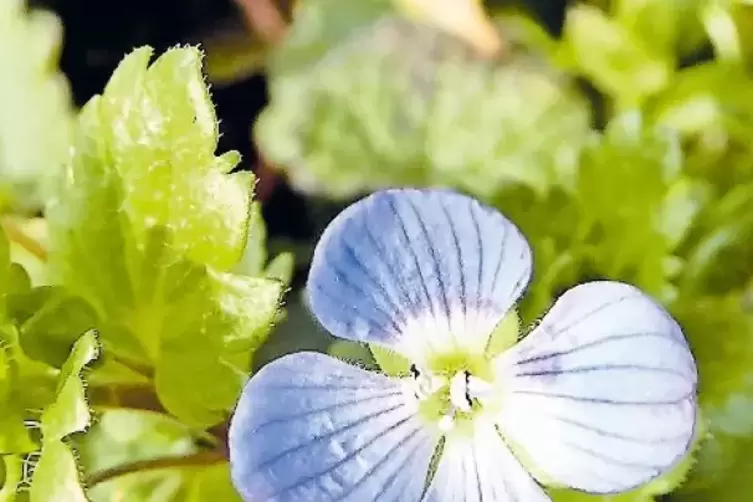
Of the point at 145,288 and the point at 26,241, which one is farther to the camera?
the point at 26,241

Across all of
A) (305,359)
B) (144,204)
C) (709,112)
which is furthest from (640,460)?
(709,112)

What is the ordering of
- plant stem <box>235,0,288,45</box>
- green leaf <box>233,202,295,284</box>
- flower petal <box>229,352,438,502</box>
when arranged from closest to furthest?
flower petal <box>229,352,438,502</box> → green leaf <box>233,202,295,284</box> → plant stem <box>235,0,288,45</box>

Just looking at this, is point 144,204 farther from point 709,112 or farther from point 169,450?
point 709,112

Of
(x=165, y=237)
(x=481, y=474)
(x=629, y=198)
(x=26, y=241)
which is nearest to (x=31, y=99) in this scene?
(x=26, y=241)

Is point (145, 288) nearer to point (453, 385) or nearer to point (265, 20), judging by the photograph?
point (453, 385)

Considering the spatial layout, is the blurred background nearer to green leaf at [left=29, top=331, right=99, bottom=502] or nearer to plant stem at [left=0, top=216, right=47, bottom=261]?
plant stem at [left=0, top=216, right=47, bottom=261]

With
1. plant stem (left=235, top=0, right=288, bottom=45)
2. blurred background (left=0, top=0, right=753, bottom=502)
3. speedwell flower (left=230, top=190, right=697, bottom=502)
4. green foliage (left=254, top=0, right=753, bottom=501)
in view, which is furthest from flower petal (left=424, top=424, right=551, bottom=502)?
plant stem (left=235, top=0, right=288, bottom=45)
